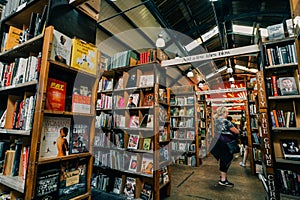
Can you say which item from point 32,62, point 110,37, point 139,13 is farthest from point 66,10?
point 110,37

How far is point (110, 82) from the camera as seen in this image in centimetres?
317

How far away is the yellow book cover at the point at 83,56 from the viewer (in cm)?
129

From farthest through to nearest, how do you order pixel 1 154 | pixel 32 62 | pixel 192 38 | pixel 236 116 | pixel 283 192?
pixel 236 116 → pixel 192 38 → pixel 283 192 → pixel 1 154 → pixel 32 62

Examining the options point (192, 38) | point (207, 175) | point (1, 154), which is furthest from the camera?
point (192, 38)

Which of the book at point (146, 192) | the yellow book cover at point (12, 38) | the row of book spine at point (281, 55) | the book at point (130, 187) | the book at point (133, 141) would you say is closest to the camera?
the yellow book cover at point (12, 38)

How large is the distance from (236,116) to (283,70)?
11146 mm

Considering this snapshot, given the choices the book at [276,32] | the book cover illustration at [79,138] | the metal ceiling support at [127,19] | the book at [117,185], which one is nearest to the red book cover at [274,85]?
the book at [276,32]

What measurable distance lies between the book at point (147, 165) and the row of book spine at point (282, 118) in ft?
5.81

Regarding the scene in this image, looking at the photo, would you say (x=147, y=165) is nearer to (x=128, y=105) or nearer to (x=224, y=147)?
(x=128, y=105)

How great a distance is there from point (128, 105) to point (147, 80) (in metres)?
0.53

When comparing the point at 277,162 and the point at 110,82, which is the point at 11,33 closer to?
the point at 110,82

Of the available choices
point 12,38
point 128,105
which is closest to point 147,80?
point 128,105

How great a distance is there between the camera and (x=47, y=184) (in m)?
1.09

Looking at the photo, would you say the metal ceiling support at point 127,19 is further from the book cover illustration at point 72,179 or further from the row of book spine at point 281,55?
the book cover illustration at point 72,179
